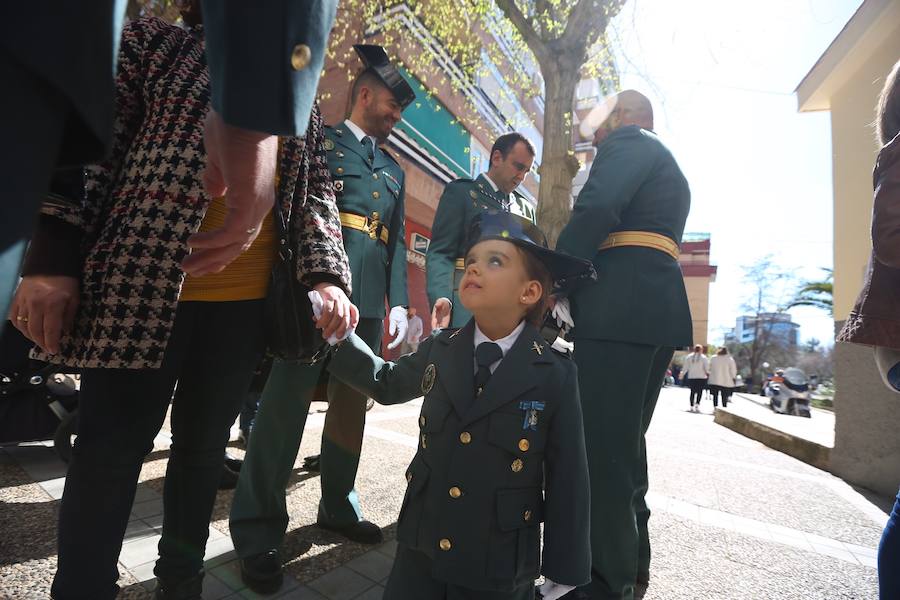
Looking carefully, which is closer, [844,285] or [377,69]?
[377,69]

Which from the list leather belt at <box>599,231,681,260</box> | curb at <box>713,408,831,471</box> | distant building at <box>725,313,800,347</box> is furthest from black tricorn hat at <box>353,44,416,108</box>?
distant building at <box>725,313,800,347</box>

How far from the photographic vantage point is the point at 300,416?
81.3 inches

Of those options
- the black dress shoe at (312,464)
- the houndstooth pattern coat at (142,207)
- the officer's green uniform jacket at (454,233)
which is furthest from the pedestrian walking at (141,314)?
the black dress shoe at (312,464)

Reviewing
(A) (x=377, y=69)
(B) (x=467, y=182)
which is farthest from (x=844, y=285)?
(A) (x=377, y=69)

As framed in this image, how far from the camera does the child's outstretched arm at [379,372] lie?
4.97 feet

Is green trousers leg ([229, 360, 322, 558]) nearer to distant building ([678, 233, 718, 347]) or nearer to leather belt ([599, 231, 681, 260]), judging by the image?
leather belt ([599, 231, 681, 260])

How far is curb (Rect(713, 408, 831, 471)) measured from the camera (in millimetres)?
5500

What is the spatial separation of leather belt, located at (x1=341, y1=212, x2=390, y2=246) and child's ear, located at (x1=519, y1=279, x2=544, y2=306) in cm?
107

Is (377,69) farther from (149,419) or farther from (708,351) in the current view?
(708,351)

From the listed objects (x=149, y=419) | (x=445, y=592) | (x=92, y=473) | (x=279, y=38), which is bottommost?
(x=445, y=592)

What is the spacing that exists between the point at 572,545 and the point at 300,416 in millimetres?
1233

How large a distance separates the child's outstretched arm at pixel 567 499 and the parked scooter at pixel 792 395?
14.3 meters

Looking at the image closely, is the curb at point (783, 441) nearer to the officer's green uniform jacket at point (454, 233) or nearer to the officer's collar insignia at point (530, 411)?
the officer's green uniform jacket at point (454, 233)

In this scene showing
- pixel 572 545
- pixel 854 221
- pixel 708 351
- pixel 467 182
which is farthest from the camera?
pixel 708 351
